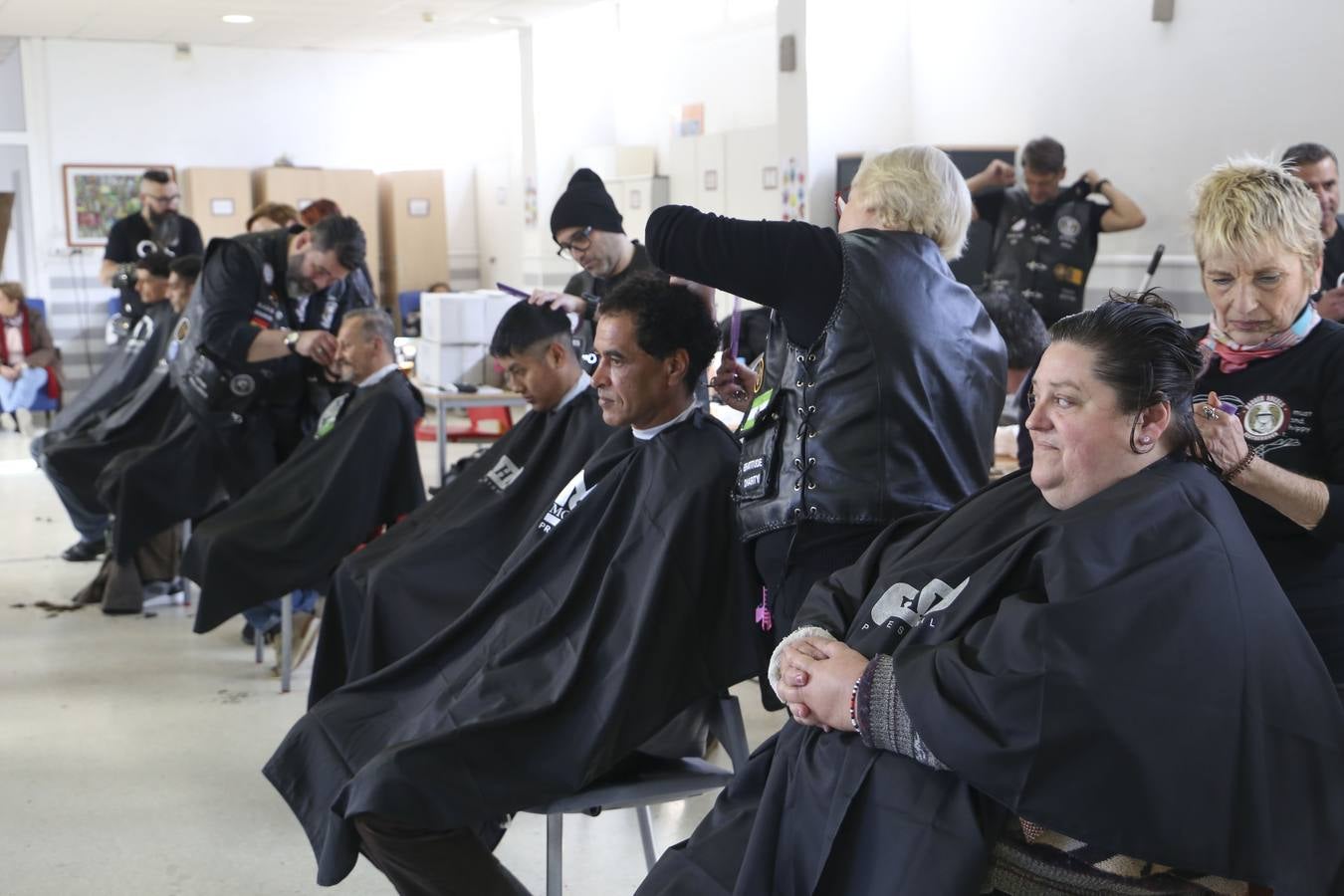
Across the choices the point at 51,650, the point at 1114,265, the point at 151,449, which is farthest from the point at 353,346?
the point at 1114,265

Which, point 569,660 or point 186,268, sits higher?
point 186,268

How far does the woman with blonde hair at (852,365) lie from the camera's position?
1991 mm

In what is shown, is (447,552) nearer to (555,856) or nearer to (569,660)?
(569,660)

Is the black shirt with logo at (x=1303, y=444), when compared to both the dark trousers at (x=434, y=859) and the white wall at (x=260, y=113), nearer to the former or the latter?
the dark trousers at (x=434, y=859)

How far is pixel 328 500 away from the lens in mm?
3562

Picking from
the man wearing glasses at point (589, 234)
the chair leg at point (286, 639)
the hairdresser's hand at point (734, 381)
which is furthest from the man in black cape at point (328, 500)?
the hairdresser's hand at point (734, 381)

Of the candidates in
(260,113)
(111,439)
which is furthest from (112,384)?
(260,113)

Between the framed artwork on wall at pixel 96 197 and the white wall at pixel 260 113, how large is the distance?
7 cm

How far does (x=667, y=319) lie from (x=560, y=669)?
24.9 inches

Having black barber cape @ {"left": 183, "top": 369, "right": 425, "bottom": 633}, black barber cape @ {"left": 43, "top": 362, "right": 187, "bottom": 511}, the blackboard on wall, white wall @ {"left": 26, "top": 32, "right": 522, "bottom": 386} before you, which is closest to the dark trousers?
black barber cape @ {"left": 183, "top": 369, "right": 425, "bottom": 633}

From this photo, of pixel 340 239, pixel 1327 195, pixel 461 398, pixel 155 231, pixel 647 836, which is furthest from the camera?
pixel 155 231

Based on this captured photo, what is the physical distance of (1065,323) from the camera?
1.53 metres

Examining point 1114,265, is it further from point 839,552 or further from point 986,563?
point 986,563

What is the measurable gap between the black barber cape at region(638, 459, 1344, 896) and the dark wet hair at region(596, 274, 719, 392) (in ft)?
3.10
